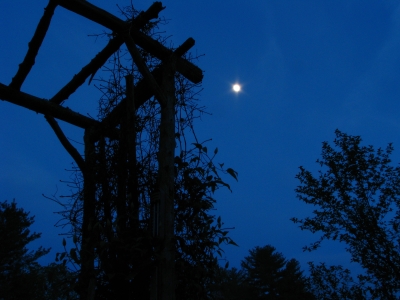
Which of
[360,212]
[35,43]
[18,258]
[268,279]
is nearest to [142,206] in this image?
[35,43]

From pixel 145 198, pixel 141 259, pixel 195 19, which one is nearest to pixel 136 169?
pixel 145 198

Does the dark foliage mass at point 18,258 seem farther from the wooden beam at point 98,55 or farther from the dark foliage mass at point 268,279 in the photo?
the wooden beam at point 98,55

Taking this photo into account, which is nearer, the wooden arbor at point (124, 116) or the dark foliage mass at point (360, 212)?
the wooden arbor at point (124, 116)

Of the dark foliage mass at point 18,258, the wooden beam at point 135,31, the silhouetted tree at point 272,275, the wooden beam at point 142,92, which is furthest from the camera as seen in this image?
the silhouetted tree at point 272,275

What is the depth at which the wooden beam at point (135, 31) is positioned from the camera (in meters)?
2.48

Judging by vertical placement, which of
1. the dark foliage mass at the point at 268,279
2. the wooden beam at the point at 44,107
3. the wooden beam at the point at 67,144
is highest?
the dark foliage mass at the point at 268,279

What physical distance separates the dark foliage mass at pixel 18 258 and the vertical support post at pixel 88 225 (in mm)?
15168

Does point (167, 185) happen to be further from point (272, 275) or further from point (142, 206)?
point (272, 275)

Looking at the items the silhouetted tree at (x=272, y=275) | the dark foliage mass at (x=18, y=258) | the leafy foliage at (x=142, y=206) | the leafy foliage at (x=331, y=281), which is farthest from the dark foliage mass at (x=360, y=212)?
the silhouetted tree at (x=272, y=275)

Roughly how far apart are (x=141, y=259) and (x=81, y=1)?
189cm

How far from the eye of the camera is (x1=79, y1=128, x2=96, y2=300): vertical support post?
204cm

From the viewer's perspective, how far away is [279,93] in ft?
392

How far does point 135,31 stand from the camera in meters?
2.65

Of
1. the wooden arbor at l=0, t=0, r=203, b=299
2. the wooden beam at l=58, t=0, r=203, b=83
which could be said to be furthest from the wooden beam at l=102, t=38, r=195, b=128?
the wooden beam at l=58, t=0, r=203, b=83
